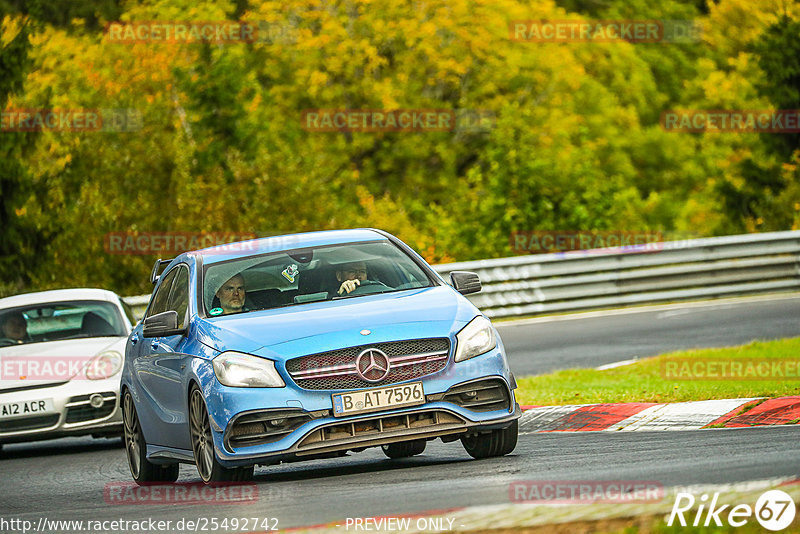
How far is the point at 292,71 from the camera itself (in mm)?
54312

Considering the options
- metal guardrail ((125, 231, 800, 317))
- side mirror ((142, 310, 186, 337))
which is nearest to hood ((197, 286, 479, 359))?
side mirror ((142, 310, 186, 337))

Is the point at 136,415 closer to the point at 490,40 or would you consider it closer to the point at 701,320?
the point at 701,320

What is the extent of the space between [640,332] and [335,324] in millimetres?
11770

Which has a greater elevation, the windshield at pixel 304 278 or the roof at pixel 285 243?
the roof at pixel 285 243

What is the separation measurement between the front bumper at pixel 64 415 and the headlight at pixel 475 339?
232 inches

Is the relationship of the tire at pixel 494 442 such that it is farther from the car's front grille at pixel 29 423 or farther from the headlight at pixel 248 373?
the car's front grille at pixel 29 423

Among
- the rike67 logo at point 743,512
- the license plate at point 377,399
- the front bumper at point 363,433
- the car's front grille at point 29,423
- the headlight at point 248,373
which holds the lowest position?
the car's front grille at point 29,423

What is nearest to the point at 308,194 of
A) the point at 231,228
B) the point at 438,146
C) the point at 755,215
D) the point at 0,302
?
the point at 231,228

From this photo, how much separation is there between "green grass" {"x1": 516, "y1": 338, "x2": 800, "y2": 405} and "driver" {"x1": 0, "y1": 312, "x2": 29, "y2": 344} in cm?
512

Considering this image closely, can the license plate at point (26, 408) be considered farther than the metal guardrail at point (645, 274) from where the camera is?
No

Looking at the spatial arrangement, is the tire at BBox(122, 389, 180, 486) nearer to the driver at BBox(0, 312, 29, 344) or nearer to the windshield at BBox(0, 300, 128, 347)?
the windshield at BBox(0, 300, 128, 347)

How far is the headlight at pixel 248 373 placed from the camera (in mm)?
8617

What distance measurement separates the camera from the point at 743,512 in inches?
223

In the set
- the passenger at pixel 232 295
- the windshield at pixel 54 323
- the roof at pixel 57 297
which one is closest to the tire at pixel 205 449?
the passenger at pixel 232 295
